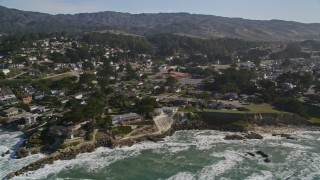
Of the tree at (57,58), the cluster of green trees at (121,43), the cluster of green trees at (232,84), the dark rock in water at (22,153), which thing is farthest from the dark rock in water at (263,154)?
the cluster of green trees at (121,43)

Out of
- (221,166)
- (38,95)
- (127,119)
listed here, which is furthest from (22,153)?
(38,95)

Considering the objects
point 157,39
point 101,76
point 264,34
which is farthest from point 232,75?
point 264,34

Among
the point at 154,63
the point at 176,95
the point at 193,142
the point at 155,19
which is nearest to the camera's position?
the point at 193,142

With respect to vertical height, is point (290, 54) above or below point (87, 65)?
above

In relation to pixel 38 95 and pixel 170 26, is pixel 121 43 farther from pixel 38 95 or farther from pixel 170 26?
pixel 170 26

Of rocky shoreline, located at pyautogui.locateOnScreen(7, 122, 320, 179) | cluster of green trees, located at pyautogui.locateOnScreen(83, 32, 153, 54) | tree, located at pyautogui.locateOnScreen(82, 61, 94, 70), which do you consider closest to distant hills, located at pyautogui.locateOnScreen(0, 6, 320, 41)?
cluster of green trees, located at pyautogui.locateOnScreen(83, 32, 153, 54)

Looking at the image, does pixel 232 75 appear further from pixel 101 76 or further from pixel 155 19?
pixel 155 19

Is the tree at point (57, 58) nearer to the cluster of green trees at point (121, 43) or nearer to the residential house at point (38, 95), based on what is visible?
the residential house at point (38, 95)
